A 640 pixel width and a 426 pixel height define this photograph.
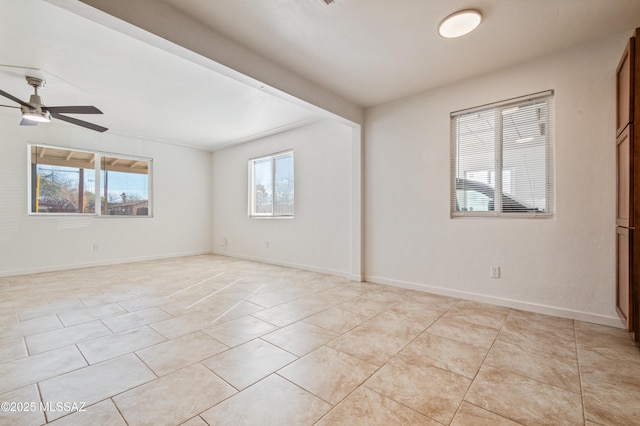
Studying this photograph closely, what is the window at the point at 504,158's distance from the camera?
2.83 metres

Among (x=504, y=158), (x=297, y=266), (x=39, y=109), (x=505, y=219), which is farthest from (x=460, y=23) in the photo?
(x=39, y=109)

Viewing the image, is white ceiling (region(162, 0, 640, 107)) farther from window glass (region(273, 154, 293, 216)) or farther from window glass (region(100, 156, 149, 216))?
window glass (region(100, 156, 149, 216))

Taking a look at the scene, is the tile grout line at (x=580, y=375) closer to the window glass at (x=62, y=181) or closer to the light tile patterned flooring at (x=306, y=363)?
the light tile patterned flooring at (x=306, y=363)

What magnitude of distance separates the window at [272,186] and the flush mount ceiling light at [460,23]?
342cm

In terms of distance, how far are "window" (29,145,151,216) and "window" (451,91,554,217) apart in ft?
20.5

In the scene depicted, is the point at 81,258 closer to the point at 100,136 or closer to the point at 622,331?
the point at 100,136

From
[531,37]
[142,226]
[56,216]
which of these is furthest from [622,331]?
[56,216]

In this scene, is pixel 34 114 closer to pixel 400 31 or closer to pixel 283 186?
pixel 283 186

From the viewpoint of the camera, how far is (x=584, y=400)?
1517 millimetres

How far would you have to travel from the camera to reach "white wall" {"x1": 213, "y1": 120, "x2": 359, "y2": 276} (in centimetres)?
452

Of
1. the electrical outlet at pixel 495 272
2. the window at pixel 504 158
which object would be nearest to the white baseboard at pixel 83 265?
the window at pixel 504 158

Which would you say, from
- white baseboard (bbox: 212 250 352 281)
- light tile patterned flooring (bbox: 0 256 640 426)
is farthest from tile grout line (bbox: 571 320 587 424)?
white baseboard (bbox: 212 250 352 281)

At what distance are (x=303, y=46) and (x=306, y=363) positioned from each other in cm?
274

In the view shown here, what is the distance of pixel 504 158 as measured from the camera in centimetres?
306
